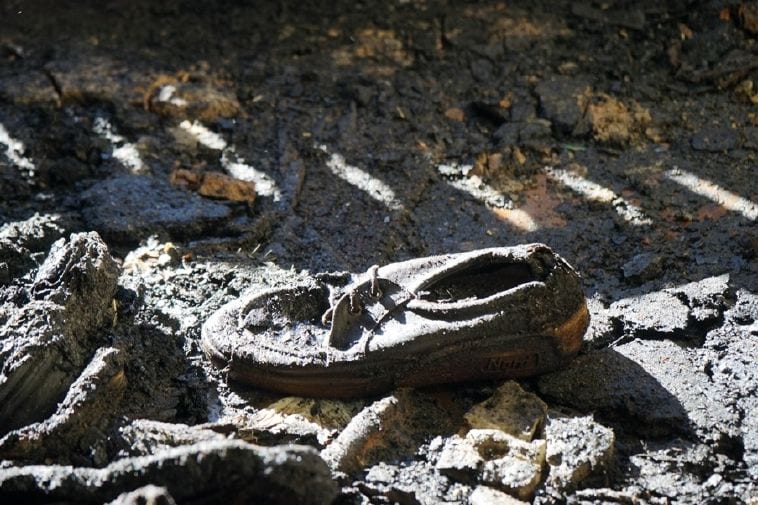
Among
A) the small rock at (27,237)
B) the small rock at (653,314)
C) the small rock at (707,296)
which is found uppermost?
the small rock at (707,296)

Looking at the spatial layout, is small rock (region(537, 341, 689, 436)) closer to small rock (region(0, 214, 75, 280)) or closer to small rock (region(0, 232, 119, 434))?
small rock (region(0, 232, 119, 434))

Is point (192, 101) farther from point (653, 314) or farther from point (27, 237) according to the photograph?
Result: point (653, 314)

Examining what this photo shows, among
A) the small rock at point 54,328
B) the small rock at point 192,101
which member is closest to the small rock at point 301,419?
the small rock at point 54,328

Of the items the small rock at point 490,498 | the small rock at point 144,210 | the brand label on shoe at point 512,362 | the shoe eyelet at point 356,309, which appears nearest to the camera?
the small rock at point 490,498

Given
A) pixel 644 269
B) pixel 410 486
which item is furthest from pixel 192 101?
pixel 410 486

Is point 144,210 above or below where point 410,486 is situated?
below

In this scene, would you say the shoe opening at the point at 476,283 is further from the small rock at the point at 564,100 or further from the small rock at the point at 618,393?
the small rock at the point at 564,100

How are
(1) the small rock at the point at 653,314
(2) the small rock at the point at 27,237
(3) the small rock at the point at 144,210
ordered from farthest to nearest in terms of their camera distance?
(3) the small rock at the point at 144,210, (2) the small rock at the point at 27,237, (1) the small rock at the point at 653,314

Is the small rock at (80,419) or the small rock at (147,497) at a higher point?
the small rock at (147,497)
